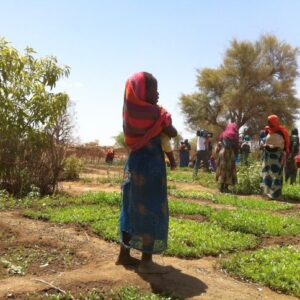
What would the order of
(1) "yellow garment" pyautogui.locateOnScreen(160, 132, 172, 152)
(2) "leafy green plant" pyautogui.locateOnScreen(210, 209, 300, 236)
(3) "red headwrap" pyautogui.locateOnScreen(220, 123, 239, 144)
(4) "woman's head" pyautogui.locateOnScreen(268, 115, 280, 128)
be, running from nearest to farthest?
(1) "yellow garment" pyautogui.locateOnScreen(160, 132, 172, 152)
(2) "leafy green plant" pyautogui.locateOnScreen(210, 209, 300, 236)
(4) "woman's head" pyautogui.locateOnScreen(268, 115, 280, 128)
(3) "red headwrap" pyautogui.locateOnScreen(220, 123, 239, 144)

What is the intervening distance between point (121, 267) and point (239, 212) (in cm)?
385

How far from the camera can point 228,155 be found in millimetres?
11805

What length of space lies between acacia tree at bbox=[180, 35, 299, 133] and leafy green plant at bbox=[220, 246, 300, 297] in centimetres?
3046

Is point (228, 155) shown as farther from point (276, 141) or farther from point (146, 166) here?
point (146, 166)

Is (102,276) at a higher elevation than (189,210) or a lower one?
lower

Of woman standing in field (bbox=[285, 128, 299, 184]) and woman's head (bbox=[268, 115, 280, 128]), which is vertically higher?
woman's head (bbox=[268, 115, 280, 128])

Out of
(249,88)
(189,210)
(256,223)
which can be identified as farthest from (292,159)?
(249,88)

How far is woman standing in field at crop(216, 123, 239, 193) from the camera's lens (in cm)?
1176

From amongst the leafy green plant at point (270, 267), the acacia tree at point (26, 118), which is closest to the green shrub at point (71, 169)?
the acacia tree at point (26, 118)

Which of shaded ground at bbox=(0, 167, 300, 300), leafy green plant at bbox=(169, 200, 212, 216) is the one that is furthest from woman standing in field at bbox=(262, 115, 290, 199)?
shaded ground at bbox=(0, 167, 300, 300)

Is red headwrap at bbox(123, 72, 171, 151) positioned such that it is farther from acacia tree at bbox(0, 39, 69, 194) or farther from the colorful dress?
the colorful dress

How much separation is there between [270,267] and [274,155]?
20.7 ft

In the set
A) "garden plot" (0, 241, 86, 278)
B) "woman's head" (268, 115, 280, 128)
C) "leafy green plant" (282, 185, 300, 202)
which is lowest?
"garden plot" (0, 241, 86, 278)

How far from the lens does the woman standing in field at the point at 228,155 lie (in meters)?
11.8
